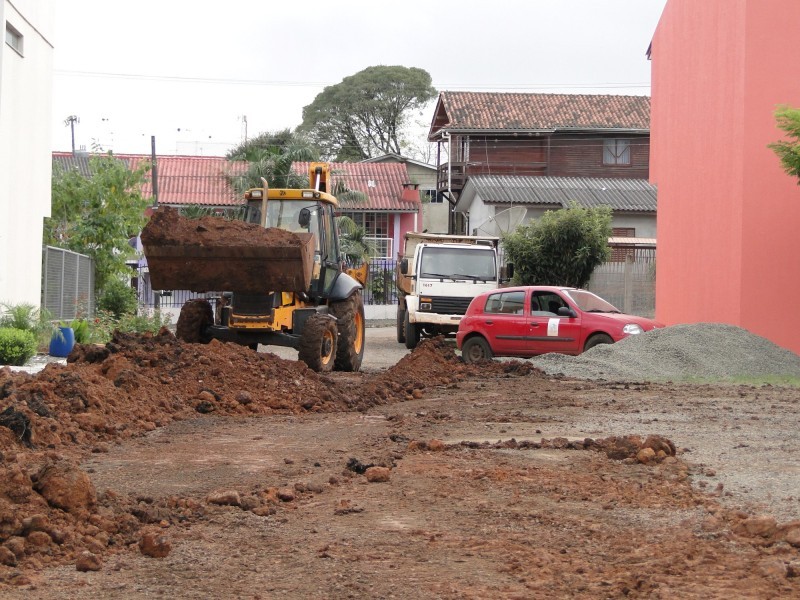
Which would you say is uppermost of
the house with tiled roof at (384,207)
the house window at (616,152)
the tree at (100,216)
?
the house window at (616,152)

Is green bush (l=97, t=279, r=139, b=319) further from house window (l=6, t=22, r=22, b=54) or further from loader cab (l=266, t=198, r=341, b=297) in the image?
loader cab (l=266, t=198, r=341, b=297)

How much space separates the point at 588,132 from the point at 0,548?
152ft

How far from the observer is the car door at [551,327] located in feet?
67.8

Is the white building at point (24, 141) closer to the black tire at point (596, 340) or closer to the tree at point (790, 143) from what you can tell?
the black tire at point (596, 340)

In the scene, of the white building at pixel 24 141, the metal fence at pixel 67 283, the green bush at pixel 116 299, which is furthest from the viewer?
the green bush at pixel 116 299

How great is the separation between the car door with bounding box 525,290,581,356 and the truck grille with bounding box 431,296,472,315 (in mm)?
5735

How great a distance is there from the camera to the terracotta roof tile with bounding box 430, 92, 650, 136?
49.6m

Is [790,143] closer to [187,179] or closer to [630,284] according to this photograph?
[630,284]

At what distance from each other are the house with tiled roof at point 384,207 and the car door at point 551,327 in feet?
107

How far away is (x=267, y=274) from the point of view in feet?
52.2

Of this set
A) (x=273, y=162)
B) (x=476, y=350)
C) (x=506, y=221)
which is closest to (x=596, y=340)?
(x=476, y=350)

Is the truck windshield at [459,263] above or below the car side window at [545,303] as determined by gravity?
above

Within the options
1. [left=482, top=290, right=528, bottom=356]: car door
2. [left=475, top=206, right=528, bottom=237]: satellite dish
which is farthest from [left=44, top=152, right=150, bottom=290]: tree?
[left=482, top=290, right=528, bottom=356]: car door

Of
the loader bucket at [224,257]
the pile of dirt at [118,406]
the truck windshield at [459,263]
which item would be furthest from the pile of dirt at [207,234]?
the truck windshield at [459,263]
